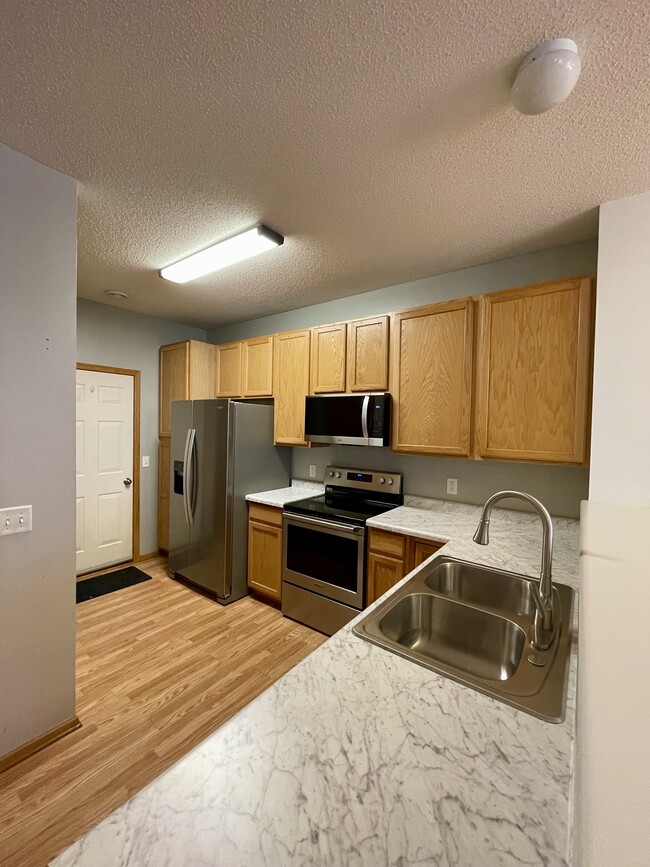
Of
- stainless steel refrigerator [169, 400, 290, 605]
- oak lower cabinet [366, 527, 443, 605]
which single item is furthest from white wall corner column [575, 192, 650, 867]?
stainless steel refrigerator [169, 400, 290, 605]

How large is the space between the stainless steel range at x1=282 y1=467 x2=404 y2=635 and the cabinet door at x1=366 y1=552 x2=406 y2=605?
0.06 meters

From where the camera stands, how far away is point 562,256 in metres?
2.26

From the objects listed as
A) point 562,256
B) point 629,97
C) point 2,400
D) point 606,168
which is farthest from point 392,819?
point 562,256

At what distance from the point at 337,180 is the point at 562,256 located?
151 centimetres

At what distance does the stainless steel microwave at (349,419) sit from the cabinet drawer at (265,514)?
654mm

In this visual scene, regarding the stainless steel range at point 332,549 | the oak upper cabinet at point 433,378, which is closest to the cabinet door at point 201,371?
the stainless steel range at point 332,549

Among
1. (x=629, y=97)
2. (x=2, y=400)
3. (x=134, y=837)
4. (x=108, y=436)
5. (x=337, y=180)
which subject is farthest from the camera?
(x=108, y=436)

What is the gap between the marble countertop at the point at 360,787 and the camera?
1.72ft

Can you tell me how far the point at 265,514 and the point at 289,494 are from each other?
315mm

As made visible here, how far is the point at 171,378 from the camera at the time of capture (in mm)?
3932

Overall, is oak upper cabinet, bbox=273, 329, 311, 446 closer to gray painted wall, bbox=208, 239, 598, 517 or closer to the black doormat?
gray painted wall, bbox=208, 239, 598, 517

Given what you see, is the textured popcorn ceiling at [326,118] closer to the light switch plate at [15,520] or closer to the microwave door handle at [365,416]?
the microwave door handle at [365,416]

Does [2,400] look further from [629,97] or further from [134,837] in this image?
[629,97]

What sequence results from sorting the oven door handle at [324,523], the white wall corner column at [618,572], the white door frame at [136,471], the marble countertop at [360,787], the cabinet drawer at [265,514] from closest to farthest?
the white wall corner column at [618,572]
the marble countertop at [360,787]
the oven door handle at [324,523]
the cabinet drawer at [265,514]
the white door frame at [136,471]
